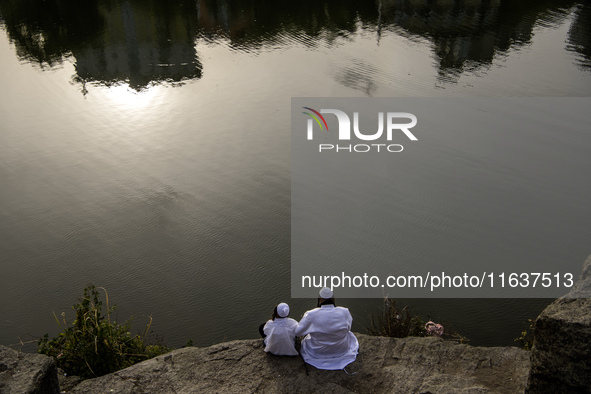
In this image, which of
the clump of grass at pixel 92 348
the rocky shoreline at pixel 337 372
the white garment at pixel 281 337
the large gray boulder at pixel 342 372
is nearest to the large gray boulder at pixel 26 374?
the rocky shoreline at pixel 337 372

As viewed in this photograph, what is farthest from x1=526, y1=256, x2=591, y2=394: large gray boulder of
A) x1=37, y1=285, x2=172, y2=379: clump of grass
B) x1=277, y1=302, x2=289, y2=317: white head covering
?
x1=37, y1=285, x2=172, y2=379: clump of grass

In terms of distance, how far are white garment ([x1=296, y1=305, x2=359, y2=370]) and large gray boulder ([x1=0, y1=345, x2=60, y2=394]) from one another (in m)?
1.96

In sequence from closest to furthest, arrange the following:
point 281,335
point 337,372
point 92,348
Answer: point 337,372 → point 281,335 → point 92,348

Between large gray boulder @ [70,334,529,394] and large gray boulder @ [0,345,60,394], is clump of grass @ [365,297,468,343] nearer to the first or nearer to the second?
large gray boulder @ [70,334,529,394]

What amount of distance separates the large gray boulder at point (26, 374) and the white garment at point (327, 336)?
196 centimetres

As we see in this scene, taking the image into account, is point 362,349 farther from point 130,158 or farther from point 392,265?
point 130,158

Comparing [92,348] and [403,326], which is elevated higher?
[92,348]

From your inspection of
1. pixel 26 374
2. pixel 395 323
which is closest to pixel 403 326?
pixel 395 323

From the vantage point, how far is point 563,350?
3.52m

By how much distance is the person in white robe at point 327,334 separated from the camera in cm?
480

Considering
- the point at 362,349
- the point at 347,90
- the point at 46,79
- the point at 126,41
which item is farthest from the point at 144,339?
the point at 126,41

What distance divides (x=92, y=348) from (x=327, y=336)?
213 cm

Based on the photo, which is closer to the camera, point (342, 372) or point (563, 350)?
point (563, 350)

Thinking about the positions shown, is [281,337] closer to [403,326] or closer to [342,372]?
[342,372]
